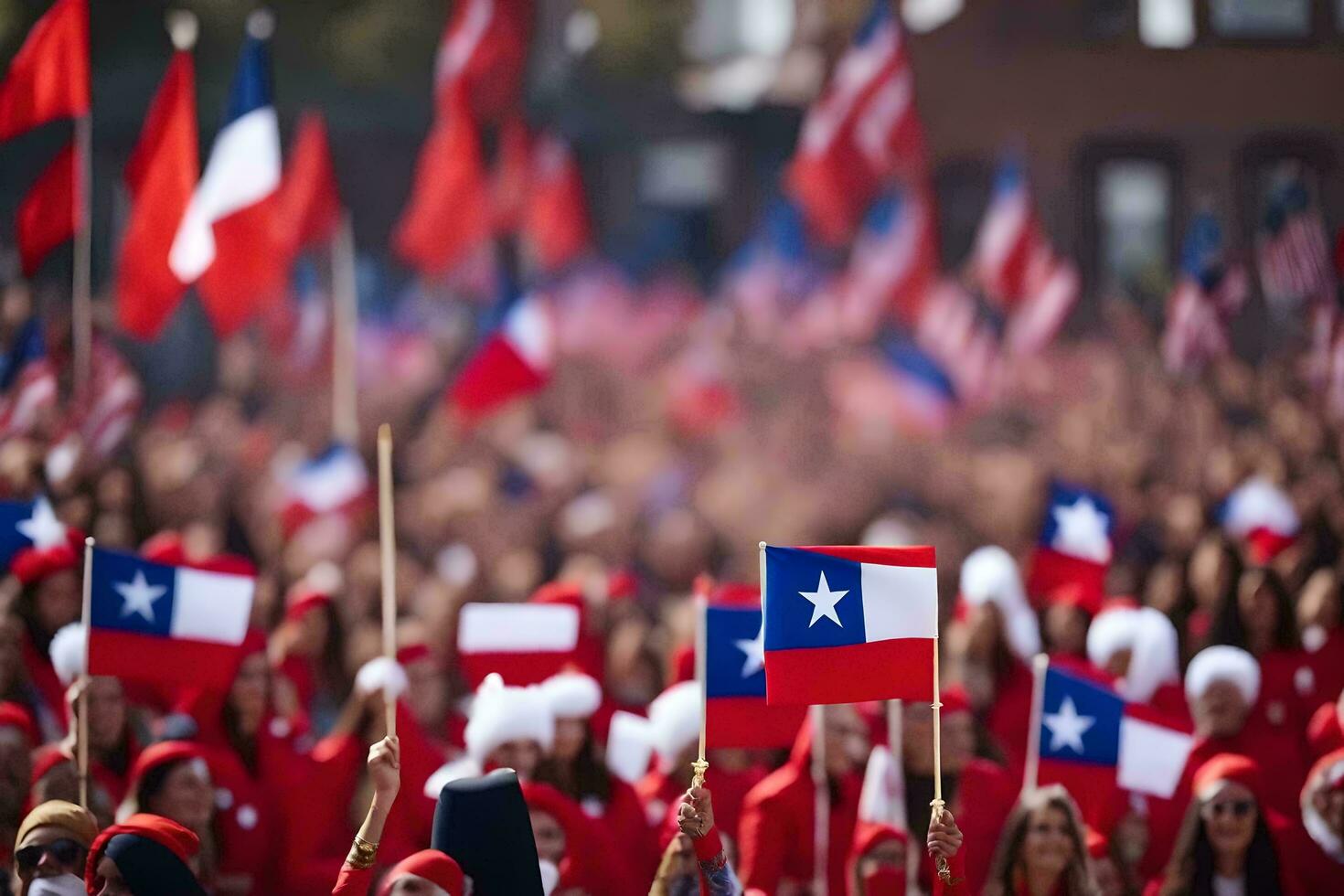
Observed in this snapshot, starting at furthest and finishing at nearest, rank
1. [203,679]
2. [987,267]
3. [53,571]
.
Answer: [987,267] → [53,571] → [203,679]

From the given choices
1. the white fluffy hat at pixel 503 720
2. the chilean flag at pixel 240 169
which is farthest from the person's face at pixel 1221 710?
the chilean flag at pixel 240 169

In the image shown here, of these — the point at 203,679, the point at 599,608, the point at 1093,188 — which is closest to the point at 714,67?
the point at 1093,188

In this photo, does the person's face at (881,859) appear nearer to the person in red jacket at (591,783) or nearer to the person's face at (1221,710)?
the person in red jacket at (591,783)

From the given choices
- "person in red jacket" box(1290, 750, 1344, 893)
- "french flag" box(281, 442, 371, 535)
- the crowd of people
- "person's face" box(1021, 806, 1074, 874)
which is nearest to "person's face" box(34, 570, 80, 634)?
the crowd of people

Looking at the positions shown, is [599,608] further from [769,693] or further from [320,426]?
[320,426]

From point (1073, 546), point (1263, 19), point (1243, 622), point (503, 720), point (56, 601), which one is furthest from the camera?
point (1263, 19)

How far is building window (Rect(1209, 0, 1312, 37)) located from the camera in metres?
34.3

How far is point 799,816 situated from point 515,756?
1144 mm

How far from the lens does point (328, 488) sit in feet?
48.9

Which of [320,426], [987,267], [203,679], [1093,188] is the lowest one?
[203,679]

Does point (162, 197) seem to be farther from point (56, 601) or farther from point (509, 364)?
point (509, 364)

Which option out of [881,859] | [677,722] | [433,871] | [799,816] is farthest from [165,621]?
[881,859]

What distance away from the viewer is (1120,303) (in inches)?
1296

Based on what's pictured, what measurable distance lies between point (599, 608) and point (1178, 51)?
25.3 metres
